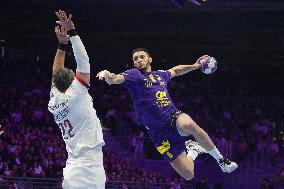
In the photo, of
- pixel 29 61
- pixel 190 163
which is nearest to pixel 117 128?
pixel 29 61

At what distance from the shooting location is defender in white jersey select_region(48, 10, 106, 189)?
6617 millimetres

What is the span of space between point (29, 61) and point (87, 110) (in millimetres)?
25211

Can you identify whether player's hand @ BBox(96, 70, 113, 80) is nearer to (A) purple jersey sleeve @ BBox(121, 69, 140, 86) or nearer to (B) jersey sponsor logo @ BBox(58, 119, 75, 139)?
(A) purple jersey sleeve @ BBox(121, 69, 140, 86)

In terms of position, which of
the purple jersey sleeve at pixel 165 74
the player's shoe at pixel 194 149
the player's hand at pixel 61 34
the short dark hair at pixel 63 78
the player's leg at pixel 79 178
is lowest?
the player's leg at pixel 79 178

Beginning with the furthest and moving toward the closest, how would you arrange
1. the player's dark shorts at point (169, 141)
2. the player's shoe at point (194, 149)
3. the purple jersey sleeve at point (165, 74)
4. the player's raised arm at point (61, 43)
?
the player's shoe at point (194, 149)
the purple jersey sleeve at point (165, 74)
the player's dark shorts at point (169, 141)
the player's raised arm at point (61, 43)

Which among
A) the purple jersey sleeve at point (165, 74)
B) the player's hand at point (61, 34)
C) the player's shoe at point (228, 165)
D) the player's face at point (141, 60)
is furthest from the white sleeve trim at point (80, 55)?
the player's shoe at point (228, 165)

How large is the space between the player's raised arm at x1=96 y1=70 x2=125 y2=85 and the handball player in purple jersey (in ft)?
0.40

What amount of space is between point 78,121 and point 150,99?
10.6 feet

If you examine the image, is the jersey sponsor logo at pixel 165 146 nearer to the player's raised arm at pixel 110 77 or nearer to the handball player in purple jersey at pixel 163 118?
the handball player in purple jersey at pixel 163 118

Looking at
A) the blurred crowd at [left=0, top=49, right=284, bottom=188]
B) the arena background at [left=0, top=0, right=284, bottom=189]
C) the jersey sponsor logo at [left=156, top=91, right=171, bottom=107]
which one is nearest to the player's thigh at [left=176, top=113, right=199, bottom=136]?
the jersey sponsor logo at [left=156, top=91, right=171, bottom=107]

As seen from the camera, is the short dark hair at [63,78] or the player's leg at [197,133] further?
the player's leg at [197,133]

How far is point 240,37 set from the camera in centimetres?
2653

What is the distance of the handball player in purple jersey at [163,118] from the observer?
31.8ft

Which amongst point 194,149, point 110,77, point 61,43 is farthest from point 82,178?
point 194,149
